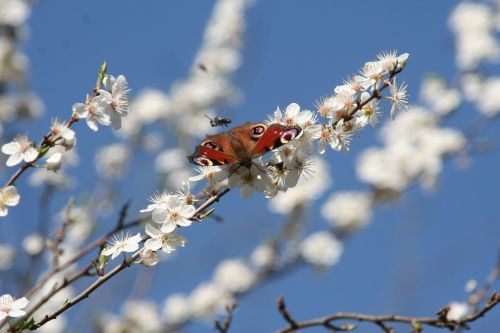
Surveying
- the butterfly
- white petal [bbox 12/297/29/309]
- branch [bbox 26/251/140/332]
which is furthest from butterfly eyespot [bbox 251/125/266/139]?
white petal [bbox 12/297/29/309]

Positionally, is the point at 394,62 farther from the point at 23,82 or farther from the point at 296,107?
the point at 23,82

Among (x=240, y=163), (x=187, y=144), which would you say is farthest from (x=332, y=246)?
(x=240, y=163)

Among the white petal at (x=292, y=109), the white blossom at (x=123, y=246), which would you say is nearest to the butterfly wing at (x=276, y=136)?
the white petal at (x=292, y=109)

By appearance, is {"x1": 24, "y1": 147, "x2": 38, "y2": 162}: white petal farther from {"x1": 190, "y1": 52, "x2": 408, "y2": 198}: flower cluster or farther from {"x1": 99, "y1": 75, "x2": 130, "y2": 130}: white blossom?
{"x1": 190, "y1": 52, "x2": 408, "y2": 198}: flower cluster

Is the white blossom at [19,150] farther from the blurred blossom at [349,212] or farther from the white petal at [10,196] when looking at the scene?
the blurred blossom at [349,212]

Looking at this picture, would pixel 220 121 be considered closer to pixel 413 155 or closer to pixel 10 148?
pixel 10 148
